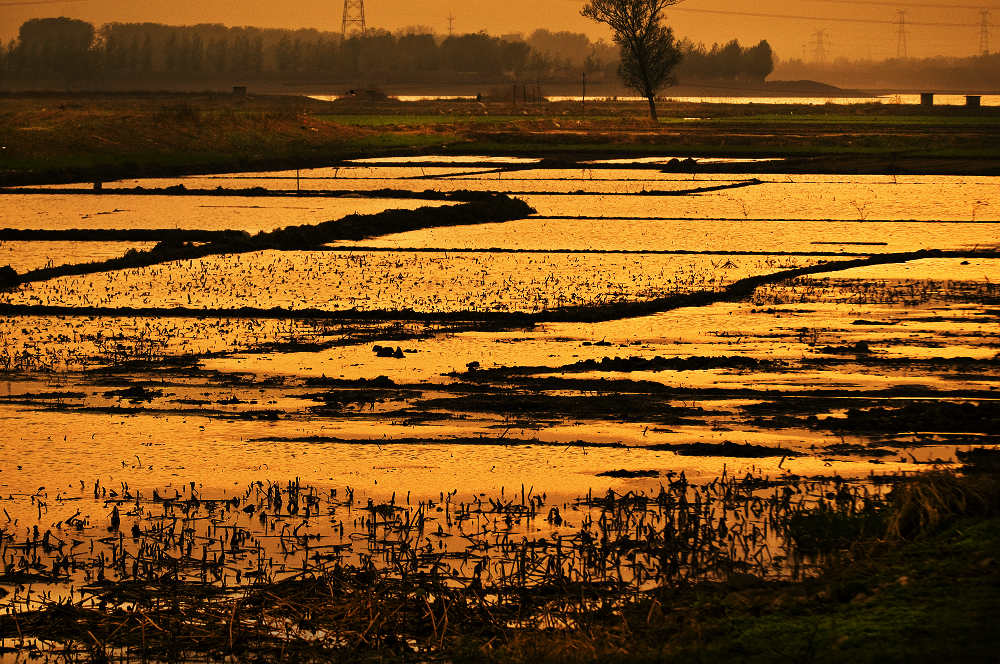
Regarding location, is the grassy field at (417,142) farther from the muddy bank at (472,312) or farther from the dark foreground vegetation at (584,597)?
the dark foreground vegetation at (584,597)

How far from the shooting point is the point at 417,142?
5609cm

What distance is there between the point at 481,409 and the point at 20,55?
189858mm

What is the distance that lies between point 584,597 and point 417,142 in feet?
168

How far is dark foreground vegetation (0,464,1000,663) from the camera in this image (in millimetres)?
5047

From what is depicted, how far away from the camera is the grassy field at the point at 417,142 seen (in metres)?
41.0

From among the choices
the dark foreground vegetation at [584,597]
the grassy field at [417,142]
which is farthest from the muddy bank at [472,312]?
the grassy field at [417,142]

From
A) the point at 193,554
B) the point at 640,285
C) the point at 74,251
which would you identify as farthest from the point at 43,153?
the point at 193,554

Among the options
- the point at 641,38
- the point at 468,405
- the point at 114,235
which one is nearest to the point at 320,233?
the point at 114,235

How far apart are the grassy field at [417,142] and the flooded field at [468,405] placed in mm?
19541

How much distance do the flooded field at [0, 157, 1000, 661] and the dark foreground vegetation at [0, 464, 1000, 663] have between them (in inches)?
1.6

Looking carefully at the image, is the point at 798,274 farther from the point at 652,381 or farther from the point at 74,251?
the point at 74,251

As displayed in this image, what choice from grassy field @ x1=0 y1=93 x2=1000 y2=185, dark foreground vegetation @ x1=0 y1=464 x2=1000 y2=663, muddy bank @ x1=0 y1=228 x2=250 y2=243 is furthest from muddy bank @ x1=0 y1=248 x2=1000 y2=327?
grassy field @ x1=0 y1=93 x2=1000 y2=185

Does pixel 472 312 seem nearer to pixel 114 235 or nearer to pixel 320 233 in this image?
pixel 320 233

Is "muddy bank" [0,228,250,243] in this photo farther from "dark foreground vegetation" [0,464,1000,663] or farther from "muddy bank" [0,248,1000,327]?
"dark foreground vegetation" [0,464,1000,663]
